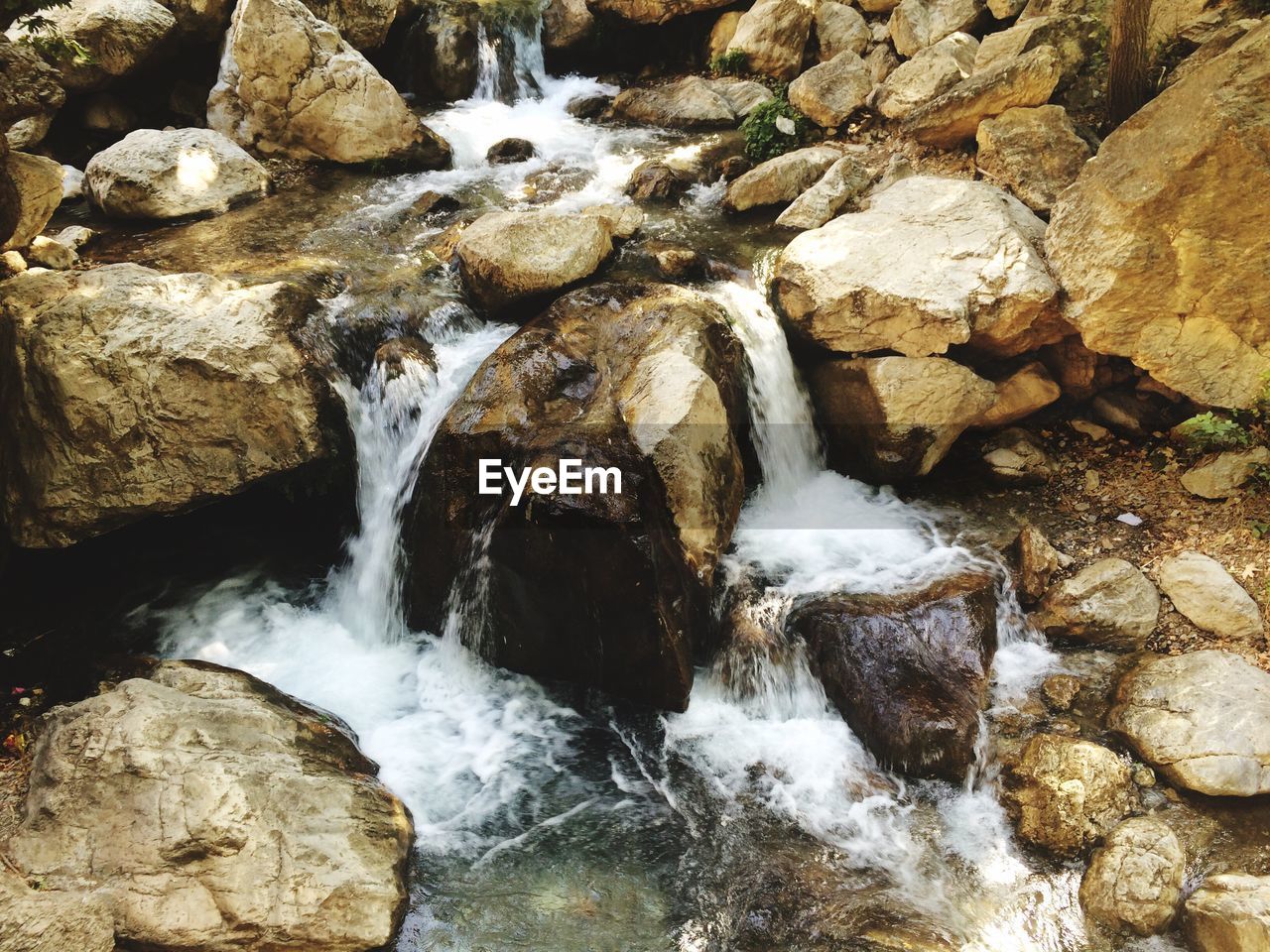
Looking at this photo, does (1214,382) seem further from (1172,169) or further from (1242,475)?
(1172,169)

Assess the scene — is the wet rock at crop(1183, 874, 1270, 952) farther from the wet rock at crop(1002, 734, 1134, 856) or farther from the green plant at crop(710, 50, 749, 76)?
the green plant at crop(710, 50, 749, 76)

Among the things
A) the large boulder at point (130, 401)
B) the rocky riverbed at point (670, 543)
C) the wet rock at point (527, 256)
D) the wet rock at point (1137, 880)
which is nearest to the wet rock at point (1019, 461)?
the rocky riverbed at point (670, 543)

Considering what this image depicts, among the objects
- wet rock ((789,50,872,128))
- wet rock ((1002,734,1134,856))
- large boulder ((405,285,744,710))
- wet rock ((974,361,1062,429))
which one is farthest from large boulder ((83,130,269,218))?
wet rock ((1002,734,1134,856))

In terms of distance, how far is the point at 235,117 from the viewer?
10.5 meters

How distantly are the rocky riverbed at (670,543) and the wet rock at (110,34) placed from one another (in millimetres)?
303

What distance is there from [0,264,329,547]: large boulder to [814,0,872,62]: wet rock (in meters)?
9.51

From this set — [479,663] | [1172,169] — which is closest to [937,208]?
[1172,169]

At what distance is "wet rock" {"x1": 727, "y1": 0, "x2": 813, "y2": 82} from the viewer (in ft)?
38.8

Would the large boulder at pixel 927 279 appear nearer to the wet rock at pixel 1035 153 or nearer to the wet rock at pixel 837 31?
the wet rock at pixel 1035 153

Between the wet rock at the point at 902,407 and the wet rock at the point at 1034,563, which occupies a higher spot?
the wet rock at the point at 902,407

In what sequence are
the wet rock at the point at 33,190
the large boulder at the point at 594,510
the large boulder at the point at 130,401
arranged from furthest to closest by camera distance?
the wet rock at the point at 33,190, the large boulder at the point at 130,401, the large boulder at the point at 594,510

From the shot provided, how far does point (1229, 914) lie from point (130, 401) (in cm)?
778

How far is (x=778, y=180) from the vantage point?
9367 millimetres

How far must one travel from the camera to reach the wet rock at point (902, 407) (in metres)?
7.08
